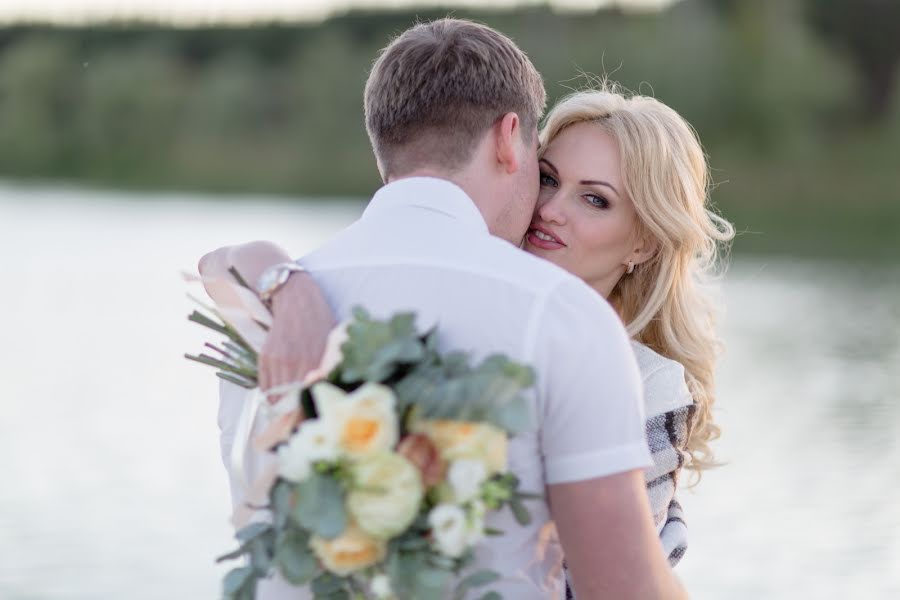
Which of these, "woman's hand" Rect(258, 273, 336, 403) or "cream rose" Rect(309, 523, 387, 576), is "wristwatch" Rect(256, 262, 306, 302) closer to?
"woman's hand" Rect(258, 273, 336, 403)

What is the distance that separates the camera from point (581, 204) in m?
3.47

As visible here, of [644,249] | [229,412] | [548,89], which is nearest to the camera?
[229,412]

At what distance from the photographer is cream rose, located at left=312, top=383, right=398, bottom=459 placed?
1.97 m

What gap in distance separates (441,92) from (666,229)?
1440 mm

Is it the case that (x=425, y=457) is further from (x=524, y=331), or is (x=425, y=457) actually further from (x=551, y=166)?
(x=551, y=166)

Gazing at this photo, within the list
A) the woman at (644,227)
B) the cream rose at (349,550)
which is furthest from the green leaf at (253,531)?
the woman at (644,227)

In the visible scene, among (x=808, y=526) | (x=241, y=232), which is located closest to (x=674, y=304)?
(x=808, y=526)

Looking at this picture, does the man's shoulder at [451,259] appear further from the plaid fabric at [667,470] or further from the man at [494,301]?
the plaid fabric at [667,470]

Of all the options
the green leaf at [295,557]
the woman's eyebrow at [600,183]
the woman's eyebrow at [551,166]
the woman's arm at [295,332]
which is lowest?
the green leaf at [295,557]

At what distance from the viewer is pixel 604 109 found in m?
3.55

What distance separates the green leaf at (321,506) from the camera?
1944 mm

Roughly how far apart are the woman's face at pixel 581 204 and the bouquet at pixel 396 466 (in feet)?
4.80

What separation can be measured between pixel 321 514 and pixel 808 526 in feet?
23.3

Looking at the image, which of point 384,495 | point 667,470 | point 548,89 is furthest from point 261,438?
point 548,89
